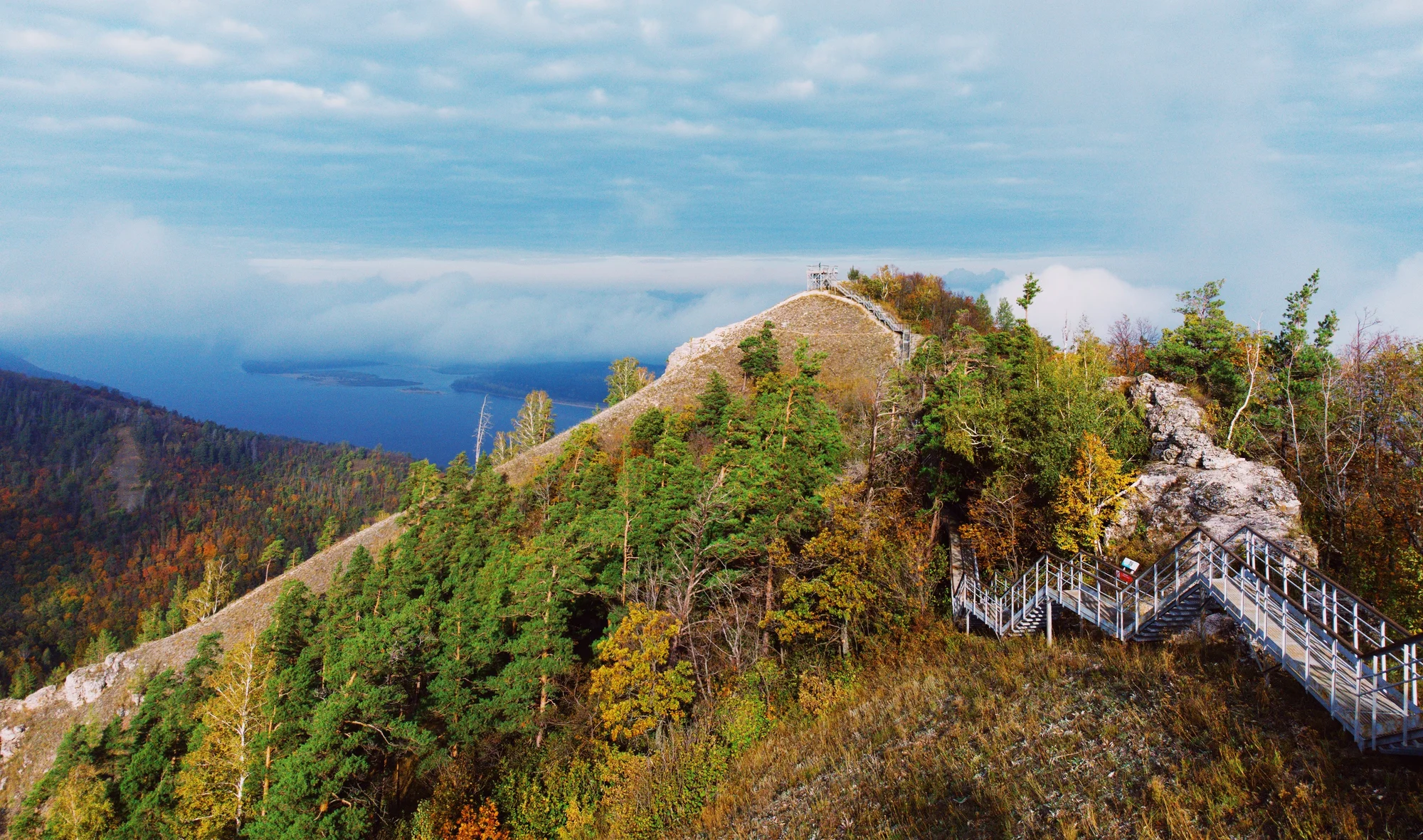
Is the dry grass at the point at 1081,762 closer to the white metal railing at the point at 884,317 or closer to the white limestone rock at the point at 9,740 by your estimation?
the white metal railing at the point at 884,317

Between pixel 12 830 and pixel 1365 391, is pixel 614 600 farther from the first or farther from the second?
pixel 12 830

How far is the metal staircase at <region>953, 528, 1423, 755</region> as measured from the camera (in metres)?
9.59

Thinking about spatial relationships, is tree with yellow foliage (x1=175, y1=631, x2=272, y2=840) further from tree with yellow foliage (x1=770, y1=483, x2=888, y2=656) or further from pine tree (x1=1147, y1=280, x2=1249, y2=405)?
pine tree (x1=1147, y1=280, x2=1249, y2=405)

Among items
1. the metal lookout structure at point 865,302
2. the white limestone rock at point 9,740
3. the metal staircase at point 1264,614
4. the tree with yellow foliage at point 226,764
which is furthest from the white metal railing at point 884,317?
the white limestone rock at point 9,740

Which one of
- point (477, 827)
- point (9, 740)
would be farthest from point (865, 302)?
point (9, 740)

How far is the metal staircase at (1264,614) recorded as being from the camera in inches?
377

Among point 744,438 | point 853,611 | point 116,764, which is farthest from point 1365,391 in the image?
point 116,764

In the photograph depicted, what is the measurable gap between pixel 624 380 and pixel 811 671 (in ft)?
203

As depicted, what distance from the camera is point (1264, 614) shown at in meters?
12.3

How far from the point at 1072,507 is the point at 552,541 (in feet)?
73.4

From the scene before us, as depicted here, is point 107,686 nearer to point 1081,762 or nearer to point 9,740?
point 9,740

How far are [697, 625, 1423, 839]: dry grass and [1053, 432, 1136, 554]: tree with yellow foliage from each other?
3.51m

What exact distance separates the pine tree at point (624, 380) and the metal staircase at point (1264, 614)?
6170cm

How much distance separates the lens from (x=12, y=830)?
45062 mm
